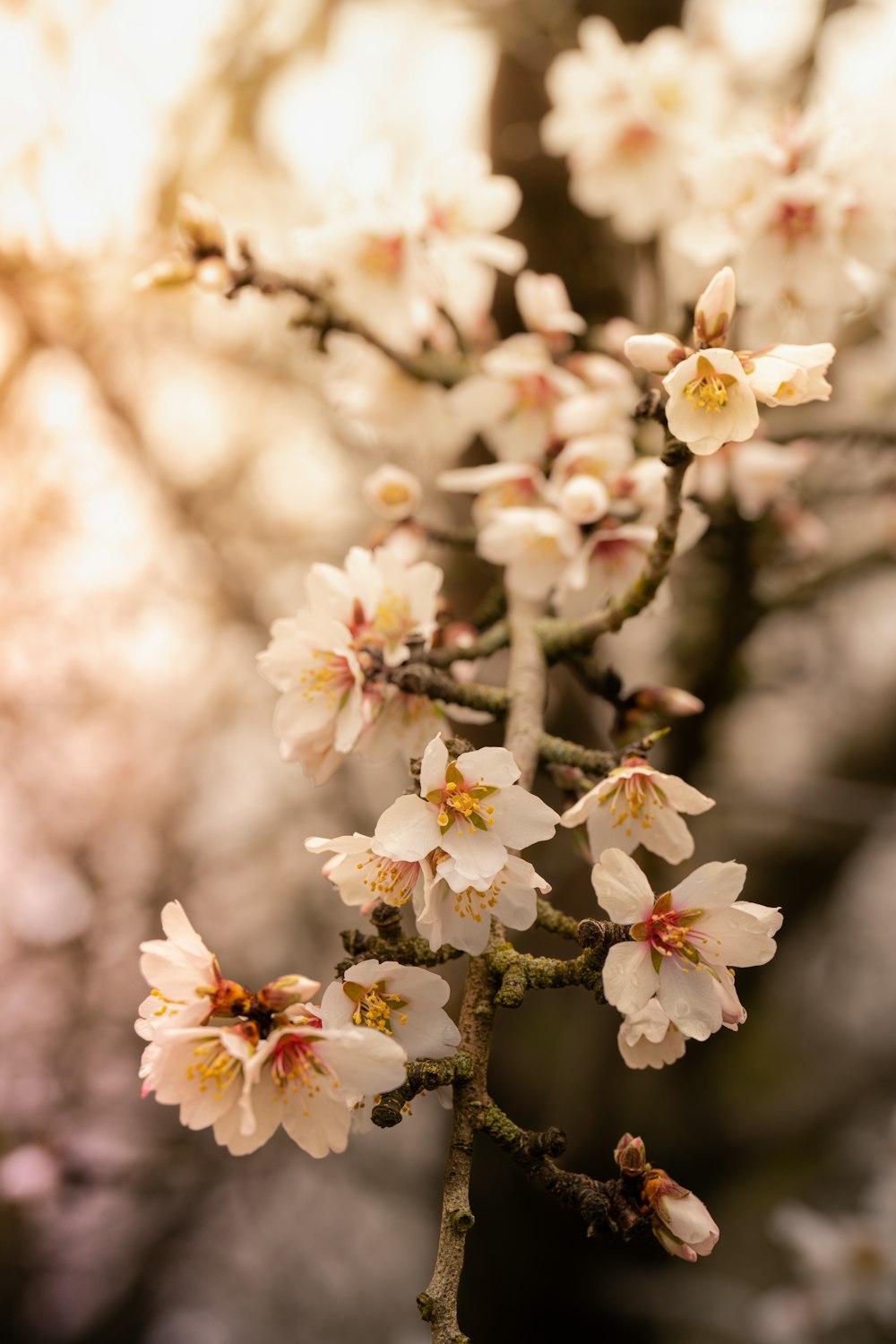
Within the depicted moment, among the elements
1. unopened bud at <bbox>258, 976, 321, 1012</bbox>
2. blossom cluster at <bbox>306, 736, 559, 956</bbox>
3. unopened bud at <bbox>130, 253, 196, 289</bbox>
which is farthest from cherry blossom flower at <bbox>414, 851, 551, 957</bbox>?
unopened bud at <bbox>130, 253, 196, 289</bbox>

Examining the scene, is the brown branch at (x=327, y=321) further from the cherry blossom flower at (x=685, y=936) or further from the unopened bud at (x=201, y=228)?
the cherry blossom flower at (x=685, y=936)

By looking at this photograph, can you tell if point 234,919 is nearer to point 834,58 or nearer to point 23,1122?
point 23,1122

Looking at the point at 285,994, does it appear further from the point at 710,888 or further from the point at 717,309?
Answer: the point at 717,309

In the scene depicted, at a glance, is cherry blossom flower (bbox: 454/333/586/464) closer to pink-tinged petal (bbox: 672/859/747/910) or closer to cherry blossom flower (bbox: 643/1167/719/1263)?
pink-tinged petal (bbox: 672/859/747/910)

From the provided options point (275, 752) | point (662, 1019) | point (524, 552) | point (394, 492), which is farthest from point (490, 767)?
point (275, 752)

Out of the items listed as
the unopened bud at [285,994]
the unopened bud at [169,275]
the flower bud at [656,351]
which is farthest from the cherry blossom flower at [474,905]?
the unopened bud at [169,275]

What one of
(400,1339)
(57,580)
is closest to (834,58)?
(57,580)
